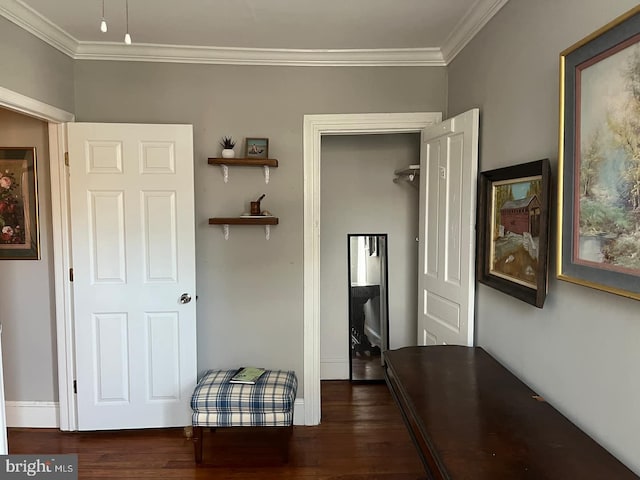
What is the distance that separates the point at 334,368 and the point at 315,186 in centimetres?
176

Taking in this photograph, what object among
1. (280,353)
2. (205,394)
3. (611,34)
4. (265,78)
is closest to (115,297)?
(205,394)

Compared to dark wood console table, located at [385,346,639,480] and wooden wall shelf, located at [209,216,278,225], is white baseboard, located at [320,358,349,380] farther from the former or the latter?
dark wood console table, located at [385,346,639,480]

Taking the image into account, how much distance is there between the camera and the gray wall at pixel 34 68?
2078mm

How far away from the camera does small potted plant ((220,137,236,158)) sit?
2.66m

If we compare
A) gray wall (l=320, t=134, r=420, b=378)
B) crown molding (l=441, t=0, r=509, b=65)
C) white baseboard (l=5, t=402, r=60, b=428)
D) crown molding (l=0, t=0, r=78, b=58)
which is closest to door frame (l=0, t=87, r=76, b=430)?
white baseboard (l=5, t=402, r=60, b=428)

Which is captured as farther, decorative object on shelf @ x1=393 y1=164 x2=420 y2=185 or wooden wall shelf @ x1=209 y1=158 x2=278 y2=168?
decorative object on shelf @ x1=393 y1=164 x2=420 y2=185

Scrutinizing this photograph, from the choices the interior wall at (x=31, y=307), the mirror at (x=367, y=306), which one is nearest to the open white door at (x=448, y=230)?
the mirror at (x=367, y=306)

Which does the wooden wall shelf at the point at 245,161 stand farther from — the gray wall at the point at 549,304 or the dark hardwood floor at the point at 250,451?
the dark hardwood floor at the point at 250,451

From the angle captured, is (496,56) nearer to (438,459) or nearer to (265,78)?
(265,78)

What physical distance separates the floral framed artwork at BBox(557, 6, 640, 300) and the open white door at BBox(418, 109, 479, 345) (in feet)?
2.42

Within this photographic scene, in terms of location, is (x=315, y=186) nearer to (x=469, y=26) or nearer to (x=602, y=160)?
(x=469, y=26)

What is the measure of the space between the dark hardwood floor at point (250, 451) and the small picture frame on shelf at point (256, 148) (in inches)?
74.2

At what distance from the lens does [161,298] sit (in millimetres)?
2680

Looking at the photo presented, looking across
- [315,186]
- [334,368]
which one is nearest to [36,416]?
[334,368]
